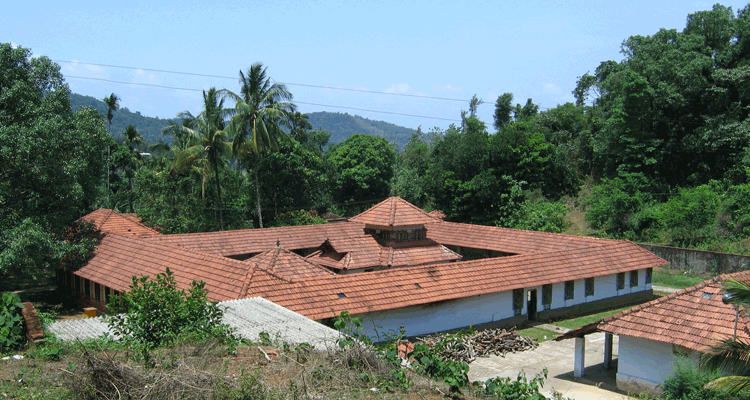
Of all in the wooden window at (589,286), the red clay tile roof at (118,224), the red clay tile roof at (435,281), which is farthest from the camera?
the red clay tile roof at (118,224)

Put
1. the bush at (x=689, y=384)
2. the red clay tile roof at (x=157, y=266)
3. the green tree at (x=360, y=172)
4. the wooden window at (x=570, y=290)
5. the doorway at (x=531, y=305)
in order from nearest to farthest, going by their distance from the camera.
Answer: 1. the bush at (x=689, y=384)
2. the red clay tile roof at (x=157, y=266)
3. the doorway at (x=531, y=305)
4. the wooden window at (x=570, y=290)
5. the green tree at (x=360, y=172)

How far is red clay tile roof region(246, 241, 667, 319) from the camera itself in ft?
57.7

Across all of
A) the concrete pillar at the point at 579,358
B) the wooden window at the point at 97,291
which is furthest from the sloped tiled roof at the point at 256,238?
the concrete pillar at the point at 579,358

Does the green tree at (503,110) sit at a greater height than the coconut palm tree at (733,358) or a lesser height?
greater

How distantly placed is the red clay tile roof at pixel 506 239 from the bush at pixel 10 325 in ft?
72.2

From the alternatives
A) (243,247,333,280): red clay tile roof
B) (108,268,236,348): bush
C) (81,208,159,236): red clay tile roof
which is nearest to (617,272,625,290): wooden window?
(243,247,333,280): red clay tile roof

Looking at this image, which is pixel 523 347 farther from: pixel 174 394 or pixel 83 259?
pixel 83 259

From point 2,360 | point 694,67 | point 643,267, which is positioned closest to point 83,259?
point 2,360

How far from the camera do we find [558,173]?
39.7 meters

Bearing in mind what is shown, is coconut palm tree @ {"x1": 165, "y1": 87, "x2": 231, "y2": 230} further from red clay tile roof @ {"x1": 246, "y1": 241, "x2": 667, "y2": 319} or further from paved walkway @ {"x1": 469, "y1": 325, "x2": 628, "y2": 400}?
paved walkway @ {"x1": 469, "y1": 325, "x2": 628, "y2": 400}

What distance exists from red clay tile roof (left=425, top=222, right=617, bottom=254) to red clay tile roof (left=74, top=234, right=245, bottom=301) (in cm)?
1466

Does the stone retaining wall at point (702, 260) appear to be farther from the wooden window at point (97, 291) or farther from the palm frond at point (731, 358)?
the wooden window at point (97, 291)

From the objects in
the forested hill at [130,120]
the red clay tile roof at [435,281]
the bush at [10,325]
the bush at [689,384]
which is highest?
the forested hill at [130,120]

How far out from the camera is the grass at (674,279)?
28812mm
